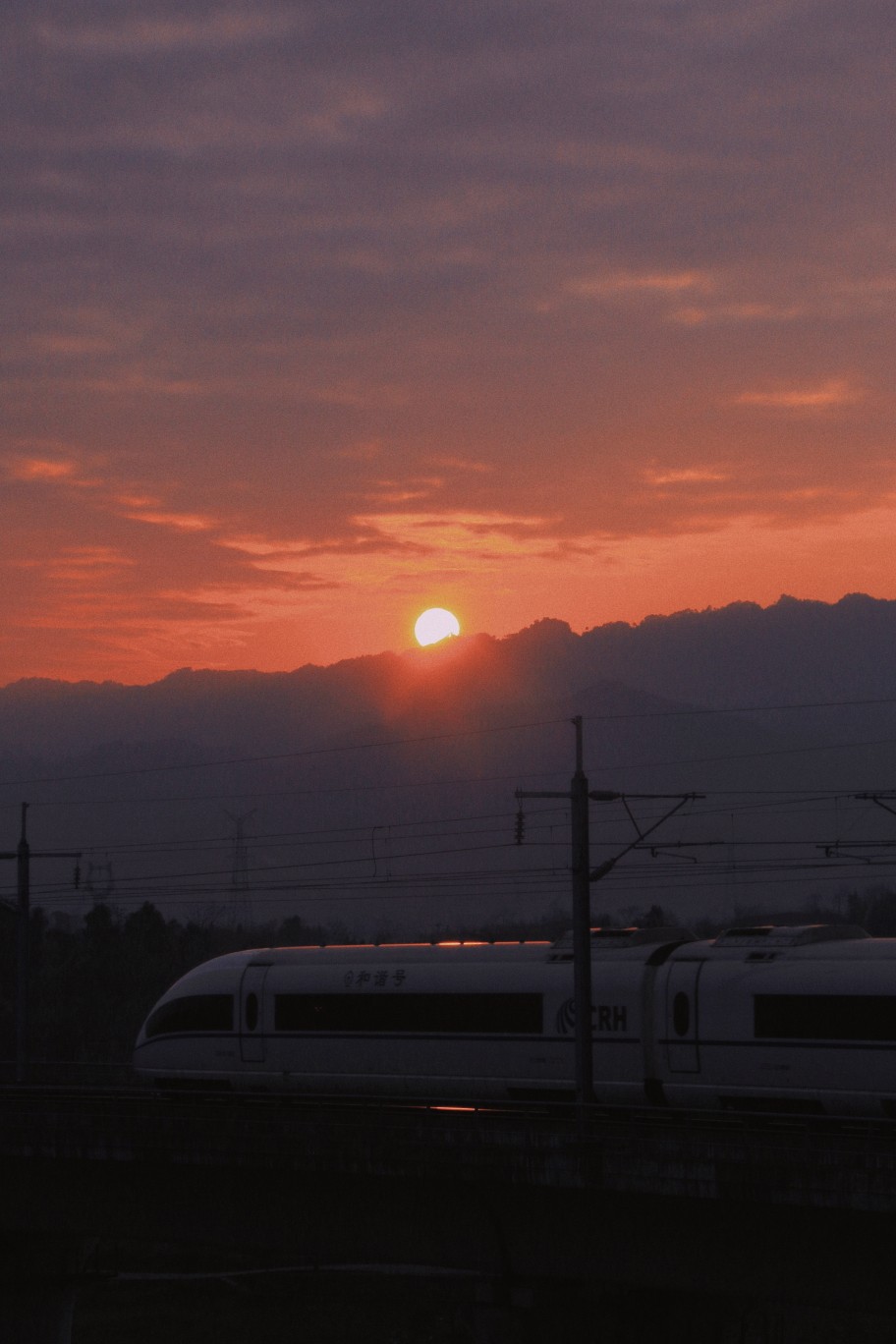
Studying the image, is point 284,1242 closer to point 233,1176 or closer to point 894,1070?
point 233,1176

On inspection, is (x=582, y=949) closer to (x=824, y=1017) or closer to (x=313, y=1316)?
(x=824, y=1017)

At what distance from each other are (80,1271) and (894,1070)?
24984 millimetres

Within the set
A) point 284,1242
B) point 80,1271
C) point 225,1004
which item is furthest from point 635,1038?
point 80,1271

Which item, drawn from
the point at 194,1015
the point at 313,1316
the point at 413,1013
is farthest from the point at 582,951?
the point at 313,1316

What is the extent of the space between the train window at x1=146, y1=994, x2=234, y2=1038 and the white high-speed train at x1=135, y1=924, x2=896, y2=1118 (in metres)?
0.06

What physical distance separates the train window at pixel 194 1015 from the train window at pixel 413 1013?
1.92 meters

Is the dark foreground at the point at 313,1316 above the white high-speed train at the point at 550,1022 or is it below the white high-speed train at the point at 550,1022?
below

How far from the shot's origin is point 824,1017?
3872 cm

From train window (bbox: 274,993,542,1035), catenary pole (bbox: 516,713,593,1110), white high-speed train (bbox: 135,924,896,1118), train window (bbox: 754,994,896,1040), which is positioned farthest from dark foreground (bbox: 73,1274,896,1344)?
catenary pole (bbox: 516,713,593,1110)

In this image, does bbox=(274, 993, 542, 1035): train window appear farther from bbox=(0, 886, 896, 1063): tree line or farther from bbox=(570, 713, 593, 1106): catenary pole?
bbox=(0, 886, 896, 1063): tree line

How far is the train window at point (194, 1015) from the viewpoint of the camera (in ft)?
165

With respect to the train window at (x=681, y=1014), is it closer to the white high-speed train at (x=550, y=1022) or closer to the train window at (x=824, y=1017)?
the white high-speed train at (x=550, y=1022)

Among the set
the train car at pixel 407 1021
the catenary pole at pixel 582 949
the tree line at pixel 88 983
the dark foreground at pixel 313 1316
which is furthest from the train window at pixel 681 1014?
the tree line at pixel 88 983

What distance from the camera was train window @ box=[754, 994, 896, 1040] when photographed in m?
37.7
